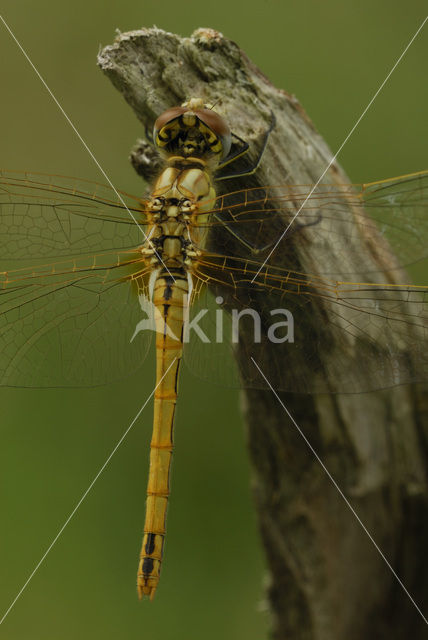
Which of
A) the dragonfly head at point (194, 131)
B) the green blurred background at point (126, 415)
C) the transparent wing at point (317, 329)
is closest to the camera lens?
the transparent wing at point (317, 329)

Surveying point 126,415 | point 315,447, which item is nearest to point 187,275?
point 315,447

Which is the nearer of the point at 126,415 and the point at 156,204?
the point at 156,204

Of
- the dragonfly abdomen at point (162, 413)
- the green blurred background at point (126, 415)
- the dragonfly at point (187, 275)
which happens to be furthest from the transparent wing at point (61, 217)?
the green blurred background at point (126, 415)

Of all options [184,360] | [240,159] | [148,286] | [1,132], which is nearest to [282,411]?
[184,360]

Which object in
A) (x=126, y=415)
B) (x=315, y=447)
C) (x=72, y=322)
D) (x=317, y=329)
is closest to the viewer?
(x=317, y=329)

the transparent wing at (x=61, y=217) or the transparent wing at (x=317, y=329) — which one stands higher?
the transparent wing at (x=61, y=217)

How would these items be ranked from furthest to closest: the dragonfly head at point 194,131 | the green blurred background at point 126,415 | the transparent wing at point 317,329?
the green blurred background at point 126,415, the dragonfly head at point 194,131, the transparent wing at point 317,329

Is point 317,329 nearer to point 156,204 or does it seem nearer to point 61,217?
point 156,204

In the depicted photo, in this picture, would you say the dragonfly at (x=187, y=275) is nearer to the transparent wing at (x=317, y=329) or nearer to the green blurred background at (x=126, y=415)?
the transparent wing at (x=317, y=329)
